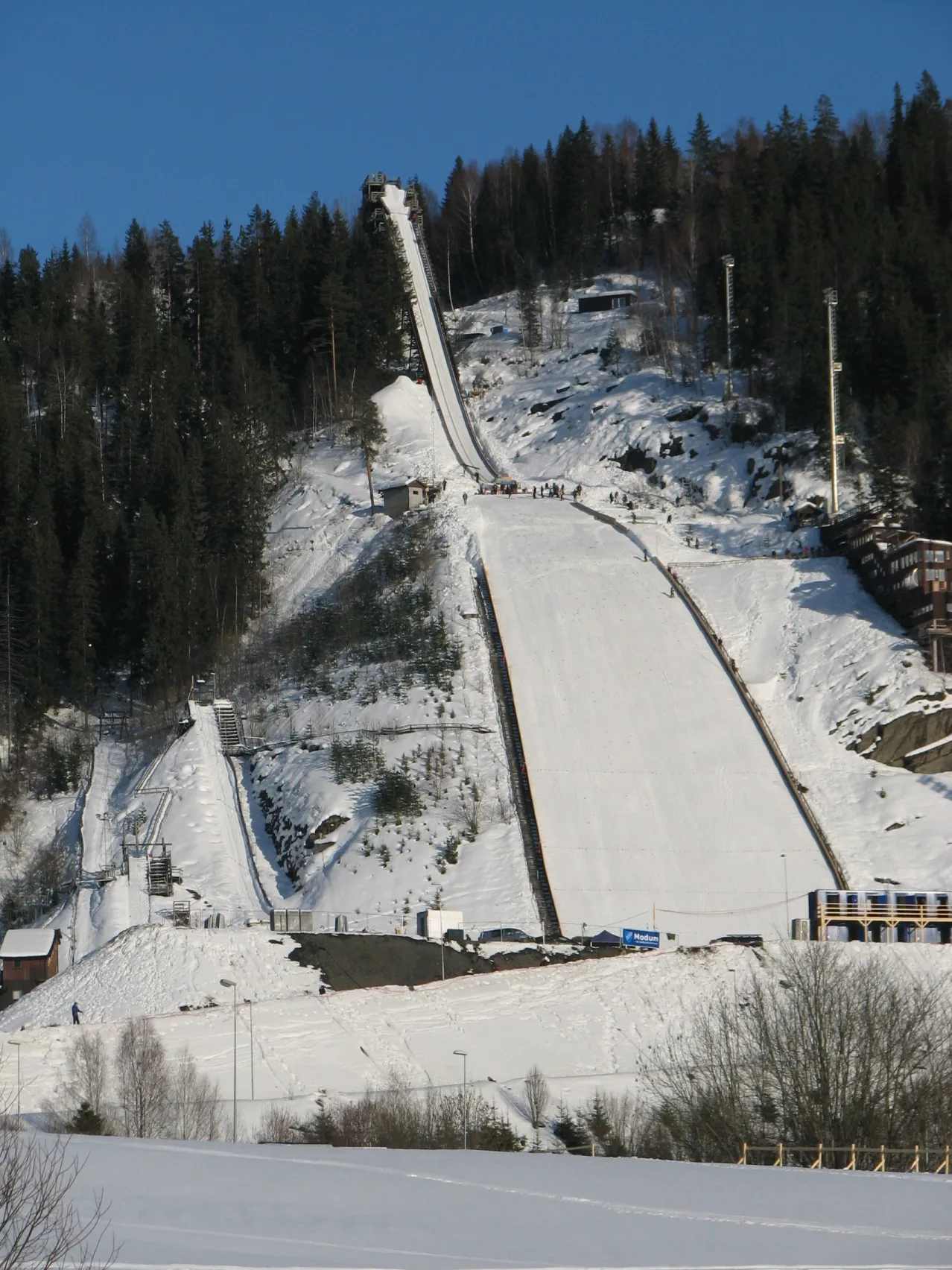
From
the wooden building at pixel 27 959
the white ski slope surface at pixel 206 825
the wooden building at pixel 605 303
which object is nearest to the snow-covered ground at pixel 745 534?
the wooden building at pixel 605 303

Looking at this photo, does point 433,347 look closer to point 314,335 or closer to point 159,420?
point 314,335

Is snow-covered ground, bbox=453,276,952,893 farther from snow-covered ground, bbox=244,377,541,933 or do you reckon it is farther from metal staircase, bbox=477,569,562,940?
snow-covered ground, bbox=244,377,541,933

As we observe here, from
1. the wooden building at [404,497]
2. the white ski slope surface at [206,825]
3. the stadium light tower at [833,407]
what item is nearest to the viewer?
the white ski slope surface at [206,825]

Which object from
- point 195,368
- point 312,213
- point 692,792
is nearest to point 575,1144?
point 692,792

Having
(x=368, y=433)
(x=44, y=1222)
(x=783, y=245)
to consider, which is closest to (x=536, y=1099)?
(x=44, y=1222)

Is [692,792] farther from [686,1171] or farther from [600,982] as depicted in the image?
[686,1171]

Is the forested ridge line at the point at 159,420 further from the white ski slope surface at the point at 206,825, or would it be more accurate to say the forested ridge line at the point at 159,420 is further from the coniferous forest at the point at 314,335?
the white ski slope surface at the point at 206,825
